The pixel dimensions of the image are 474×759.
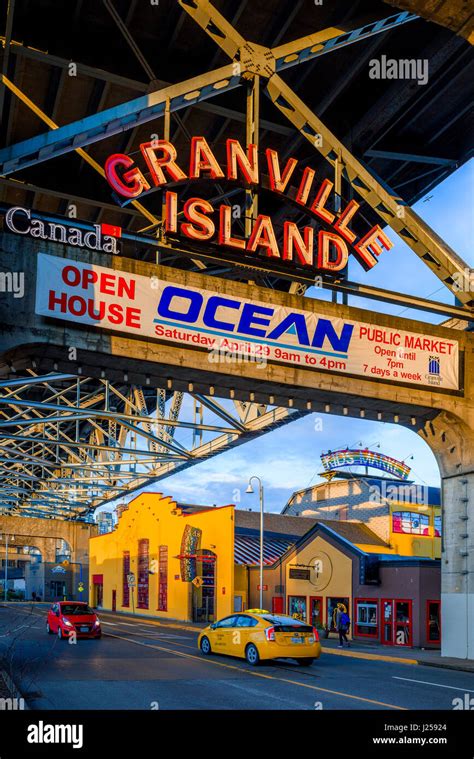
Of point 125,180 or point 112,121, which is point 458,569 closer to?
point 125,180

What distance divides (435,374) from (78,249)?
11.2 meters

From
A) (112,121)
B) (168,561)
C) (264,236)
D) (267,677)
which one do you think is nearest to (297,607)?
(168,561)

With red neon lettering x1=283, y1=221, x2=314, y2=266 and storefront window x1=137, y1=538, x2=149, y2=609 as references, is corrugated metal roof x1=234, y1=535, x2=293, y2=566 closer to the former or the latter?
storefront window x1=137, y1=538, x2=149, y2=609

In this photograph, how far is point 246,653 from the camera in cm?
2155

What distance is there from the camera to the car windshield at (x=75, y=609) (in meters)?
32.4

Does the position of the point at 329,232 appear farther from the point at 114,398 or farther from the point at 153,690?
the point at 114,398

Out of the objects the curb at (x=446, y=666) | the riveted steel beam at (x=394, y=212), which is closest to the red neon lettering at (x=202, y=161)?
the riveted steel beam at (x=394, y=212)

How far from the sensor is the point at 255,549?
4875 centimetres

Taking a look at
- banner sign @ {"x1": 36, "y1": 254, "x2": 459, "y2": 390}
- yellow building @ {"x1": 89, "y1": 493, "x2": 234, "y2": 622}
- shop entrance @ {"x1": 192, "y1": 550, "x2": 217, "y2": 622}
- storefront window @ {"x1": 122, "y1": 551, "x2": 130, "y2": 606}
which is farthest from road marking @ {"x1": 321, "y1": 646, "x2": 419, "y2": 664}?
storefront window @ {"x1": 122, "y1": 551, "x2": 130, "y2": 606}

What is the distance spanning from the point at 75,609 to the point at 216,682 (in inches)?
672

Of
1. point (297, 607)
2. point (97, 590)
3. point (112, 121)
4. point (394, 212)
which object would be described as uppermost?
point (112, 121)

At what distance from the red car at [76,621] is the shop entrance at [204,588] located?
16.5 metres

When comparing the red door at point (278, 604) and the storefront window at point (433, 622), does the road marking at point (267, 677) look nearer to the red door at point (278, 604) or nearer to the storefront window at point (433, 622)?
the storefront window at point (433, 622)
